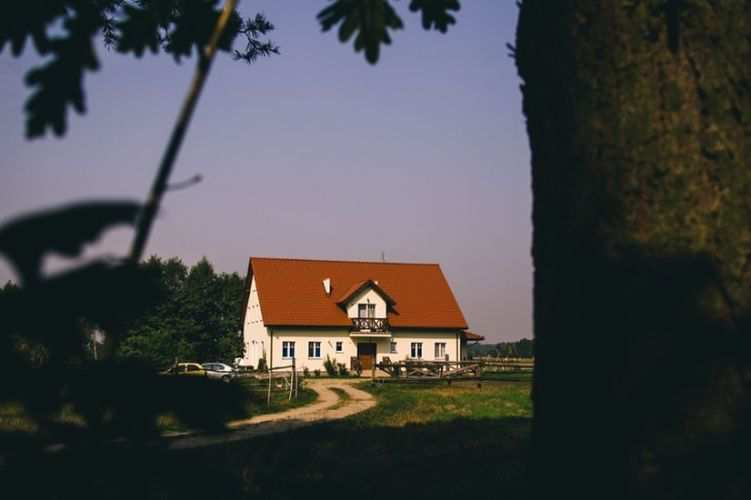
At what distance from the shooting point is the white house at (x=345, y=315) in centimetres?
4850

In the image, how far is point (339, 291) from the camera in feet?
170

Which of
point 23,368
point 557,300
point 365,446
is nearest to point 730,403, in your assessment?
point 557,300

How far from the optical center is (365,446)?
10.6m

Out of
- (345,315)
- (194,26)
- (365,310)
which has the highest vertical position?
(365,310)

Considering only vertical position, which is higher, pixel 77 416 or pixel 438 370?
pixel 77 416

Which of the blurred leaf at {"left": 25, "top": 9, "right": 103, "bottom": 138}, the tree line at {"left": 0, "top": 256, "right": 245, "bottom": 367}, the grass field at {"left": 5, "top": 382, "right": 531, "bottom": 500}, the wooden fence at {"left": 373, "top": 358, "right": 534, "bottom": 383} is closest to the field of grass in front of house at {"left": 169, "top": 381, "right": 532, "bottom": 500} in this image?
the grass field at {"left": 5, "top": 382, "right": 531, "bottom": 500}

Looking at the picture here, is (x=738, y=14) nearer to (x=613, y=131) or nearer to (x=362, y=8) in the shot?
(x=613, y=131)

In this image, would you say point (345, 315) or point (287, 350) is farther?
point (345, 315)

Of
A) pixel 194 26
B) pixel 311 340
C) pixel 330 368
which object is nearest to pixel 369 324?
pixel 311 340

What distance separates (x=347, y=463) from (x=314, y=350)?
40549mm

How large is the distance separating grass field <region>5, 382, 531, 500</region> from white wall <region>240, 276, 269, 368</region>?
28281mm

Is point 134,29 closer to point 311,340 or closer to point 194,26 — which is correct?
point 194,26

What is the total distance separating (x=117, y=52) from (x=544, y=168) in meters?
1.26

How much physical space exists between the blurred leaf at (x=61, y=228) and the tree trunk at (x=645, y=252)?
144 cm
